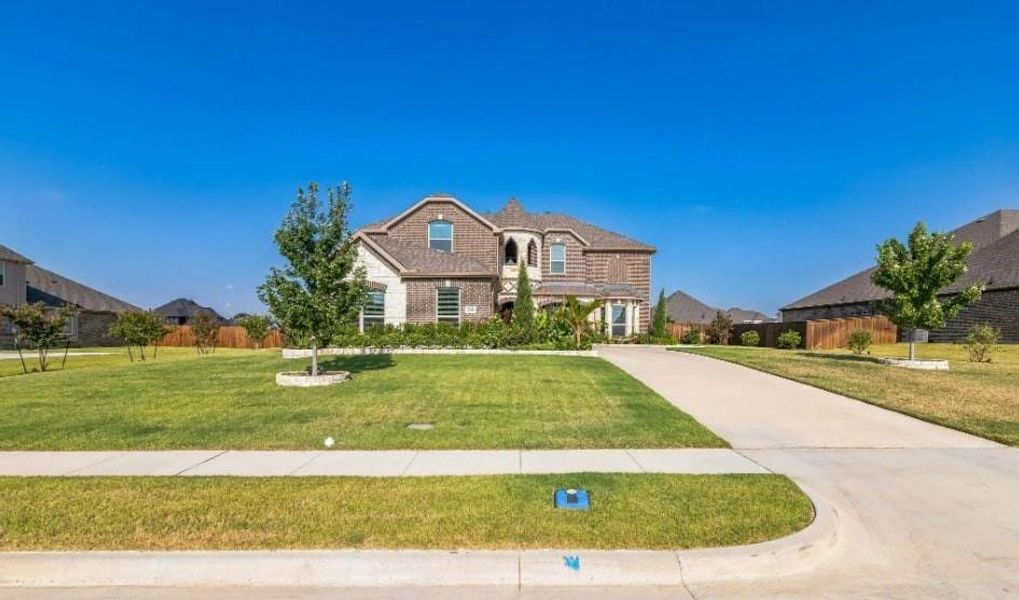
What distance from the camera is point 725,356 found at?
74.6 ft

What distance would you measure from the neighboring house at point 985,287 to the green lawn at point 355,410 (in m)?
17.3

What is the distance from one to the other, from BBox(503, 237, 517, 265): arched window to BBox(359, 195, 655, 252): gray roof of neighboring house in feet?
3.70

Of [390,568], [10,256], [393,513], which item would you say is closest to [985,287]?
[393,513]

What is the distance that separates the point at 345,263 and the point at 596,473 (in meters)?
10.4

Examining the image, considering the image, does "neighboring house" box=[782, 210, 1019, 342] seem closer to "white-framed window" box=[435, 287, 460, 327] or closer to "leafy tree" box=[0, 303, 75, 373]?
"white-framed window" box=[435, 287, 460, 327]

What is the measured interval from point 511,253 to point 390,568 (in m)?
29.8

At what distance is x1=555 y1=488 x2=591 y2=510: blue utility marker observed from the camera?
5371 millimetres

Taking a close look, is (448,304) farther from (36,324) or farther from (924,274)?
(924,274)

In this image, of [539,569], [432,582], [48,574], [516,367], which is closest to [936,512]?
[539,569]

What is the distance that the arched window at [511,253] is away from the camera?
33312mm

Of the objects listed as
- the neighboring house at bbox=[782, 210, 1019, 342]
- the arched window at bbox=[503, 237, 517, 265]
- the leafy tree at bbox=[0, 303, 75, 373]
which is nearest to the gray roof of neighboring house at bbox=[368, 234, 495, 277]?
the arched window at bbox=[503, 237, 517, 265]

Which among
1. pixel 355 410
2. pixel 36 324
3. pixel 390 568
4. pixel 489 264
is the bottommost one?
pixel 390 568

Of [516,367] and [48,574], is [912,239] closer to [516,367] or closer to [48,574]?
[516,367]

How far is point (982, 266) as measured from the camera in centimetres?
3103
